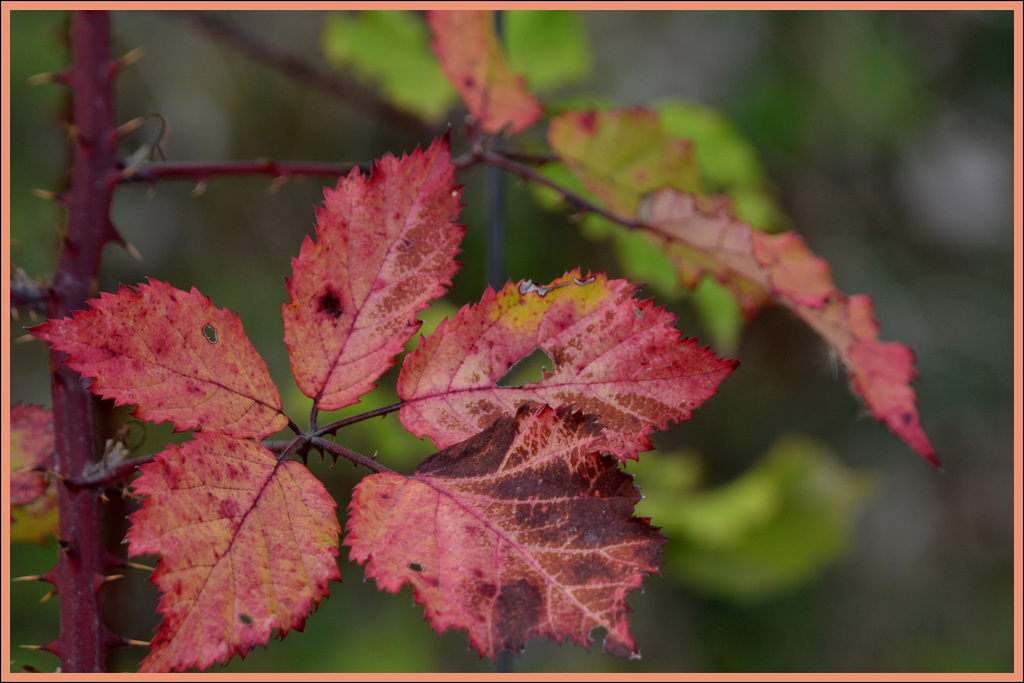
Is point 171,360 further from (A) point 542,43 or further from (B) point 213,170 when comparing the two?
(A) point 542,43

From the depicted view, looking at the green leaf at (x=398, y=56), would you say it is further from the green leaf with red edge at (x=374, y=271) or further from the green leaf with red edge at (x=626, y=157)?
the green leaf with red edge at (x=374, y=271)

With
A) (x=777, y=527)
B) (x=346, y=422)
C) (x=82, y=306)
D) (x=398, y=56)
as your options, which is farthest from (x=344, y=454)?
(x=777, y=527)

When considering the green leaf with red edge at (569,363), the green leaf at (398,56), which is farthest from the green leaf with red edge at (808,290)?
the green leaf at (398,56)

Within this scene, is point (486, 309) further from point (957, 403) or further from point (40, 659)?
point (957, 403)

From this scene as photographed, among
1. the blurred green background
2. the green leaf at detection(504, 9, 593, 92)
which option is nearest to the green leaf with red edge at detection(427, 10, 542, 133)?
the green leaf at detection(504, 9, 593, 92)

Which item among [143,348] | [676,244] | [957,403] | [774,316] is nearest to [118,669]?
[143,348]
